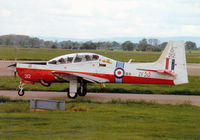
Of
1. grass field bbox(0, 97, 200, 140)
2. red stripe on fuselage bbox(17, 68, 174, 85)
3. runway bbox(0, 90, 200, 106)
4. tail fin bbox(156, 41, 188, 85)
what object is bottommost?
runway bbox(0, 90, 200, 106)

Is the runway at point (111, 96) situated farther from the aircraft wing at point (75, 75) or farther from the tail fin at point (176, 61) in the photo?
the tail fin at point (176, 61)

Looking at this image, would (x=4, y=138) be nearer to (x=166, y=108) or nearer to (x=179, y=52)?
(x=166, y=108)

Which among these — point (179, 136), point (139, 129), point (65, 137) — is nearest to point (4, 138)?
point (65, 137)

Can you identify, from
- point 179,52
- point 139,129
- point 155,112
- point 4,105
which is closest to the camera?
point 139,129

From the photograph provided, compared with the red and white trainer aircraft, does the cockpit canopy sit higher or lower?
higher

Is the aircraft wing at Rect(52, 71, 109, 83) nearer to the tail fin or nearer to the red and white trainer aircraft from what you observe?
the red and white trainer aircraft

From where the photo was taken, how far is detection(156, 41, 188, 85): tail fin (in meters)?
15.9

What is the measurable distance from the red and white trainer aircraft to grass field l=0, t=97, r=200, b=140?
255 centimetres

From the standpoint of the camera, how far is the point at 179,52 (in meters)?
16.0

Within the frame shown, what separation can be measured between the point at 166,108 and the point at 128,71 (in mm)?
3539

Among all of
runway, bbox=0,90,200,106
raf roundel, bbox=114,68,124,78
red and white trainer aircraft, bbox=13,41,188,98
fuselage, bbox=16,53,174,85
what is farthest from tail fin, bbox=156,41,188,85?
raf roundel, bbox=114,68,124,78

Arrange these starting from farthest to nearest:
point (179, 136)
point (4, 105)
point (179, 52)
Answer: point (179, 52), point (4, 105), point (179, 136)

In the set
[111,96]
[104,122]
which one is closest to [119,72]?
[111,96]

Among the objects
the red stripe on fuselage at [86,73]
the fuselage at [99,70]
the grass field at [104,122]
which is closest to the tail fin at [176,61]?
the fuselage at [99,70]
